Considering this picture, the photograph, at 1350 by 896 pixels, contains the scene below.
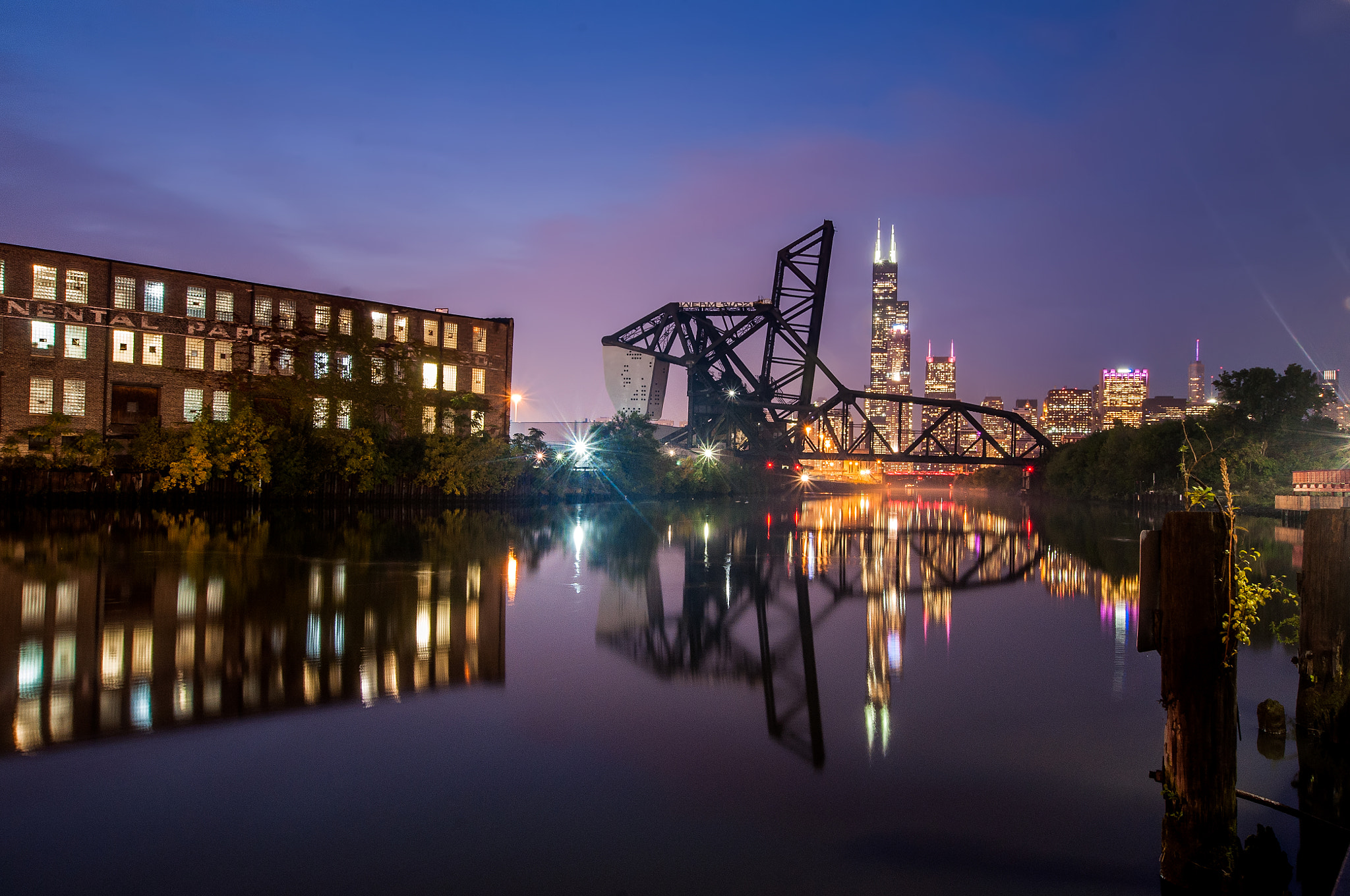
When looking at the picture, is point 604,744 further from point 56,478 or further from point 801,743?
point 56,478

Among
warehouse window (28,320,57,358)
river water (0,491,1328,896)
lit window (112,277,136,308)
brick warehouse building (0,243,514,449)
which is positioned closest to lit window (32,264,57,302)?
brick warehouse building (0,243,514,449)

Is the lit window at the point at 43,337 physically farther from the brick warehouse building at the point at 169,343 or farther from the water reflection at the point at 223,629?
the water reflection at the point at 223,629

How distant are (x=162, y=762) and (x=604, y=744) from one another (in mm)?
3390

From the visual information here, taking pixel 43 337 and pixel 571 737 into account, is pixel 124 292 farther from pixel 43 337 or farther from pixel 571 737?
pixel 571 737

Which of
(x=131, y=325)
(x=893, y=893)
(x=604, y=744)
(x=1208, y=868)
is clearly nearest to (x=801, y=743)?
(x=604, y=744)

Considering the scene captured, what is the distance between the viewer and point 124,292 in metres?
43.2

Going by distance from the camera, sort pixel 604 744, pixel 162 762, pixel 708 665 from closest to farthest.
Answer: pixel 162 762 < pixel 604 744 < pixel 708 665

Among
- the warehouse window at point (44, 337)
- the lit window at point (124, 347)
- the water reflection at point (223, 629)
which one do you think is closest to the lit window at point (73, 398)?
the warehouse window at point (44, 337)

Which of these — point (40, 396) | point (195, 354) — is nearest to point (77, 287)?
point (40, 396)

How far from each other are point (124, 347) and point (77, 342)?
1.90 m

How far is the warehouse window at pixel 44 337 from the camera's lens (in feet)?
133

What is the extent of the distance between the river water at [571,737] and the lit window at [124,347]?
97.6ft

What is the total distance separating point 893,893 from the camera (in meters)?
5.13

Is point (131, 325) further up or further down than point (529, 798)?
further up
